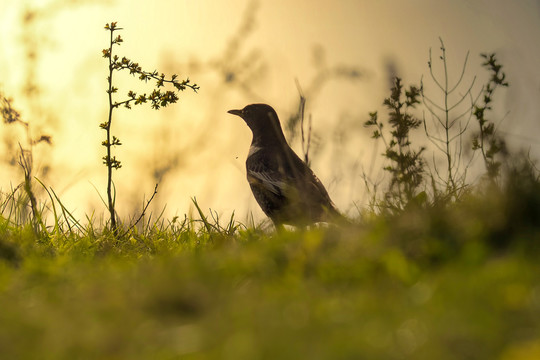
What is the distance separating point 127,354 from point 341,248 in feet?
3.74

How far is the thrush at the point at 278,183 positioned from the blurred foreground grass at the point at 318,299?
7.18ft

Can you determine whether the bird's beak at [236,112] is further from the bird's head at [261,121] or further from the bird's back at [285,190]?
the bird's back at [285,190]

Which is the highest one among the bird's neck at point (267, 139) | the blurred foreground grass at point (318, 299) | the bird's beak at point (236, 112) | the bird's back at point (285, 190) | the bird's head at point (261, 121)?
the bird's beak at point (236, 112)

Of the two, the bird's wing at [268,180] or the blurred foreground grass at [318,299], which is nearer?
the blurred foreground grass at [318,299]

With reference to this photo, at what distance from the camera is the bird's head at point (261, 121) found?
6.41 metres

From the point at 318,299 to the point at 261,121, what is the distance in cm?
477

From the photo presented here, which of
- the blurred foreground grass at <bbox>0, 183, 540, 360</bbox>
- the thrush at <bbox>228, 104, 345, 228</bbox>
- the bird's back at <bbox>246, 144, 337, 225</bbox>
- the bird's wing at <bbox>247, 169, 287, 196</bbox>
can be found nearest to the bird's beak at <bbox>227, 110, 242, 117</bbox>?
the thrush at <bbox>228, 104, 345, 228</bbox>

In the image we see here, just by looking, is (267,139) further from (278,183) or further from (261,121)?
(278,183)

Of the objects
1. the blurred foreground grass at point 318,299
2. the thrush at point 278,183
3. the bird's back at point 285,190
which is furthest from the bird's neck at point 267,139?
the blurred foreground grass at point 318,299

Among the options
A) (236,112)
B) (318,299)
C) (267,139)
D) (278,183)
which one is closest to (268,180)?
(278,183)

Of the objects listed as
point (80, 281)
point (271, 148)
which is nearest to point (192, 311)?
point (80, 281)

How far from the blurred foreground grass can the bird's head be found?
12.5 feet

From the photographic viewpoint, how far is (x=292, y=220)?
523 cm

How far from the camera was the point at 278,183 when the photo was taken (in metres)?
5.52
